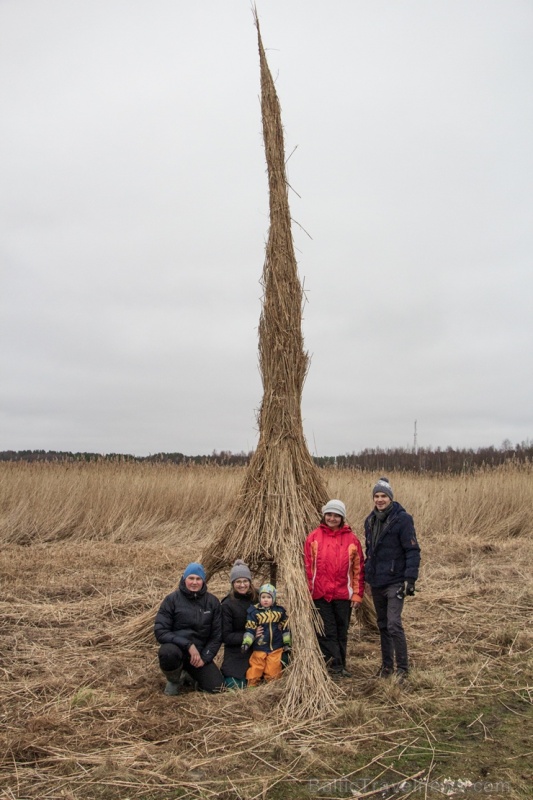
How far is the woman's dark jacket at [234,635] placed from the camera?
452cm

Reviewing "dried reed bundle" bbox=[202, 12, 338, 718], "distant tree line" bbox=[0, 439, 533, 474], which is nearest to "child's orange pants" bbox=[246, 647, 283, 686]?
"dried reed bundle" bbox=[202, 12, 338, 718]

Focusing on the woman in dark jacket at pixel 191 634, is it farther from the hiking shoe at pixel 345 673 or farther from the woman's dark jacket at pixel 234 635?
the hiking shoe at pixel 345 673

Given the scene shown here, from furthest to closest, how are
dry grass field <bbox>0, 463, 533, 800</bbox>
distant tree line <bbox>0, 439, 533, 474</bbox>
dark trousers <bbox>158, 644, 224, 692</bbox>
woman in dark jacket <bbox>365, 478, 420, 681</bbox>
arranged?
1. distant tree line <bbox>0, 439, 533, 474</bbox>
2. woman in dark jacket <bbox>365, 478, 420, 681</bbox>
3. dark trousers <bbox>158, 644, 224, 692</bbox>
4. dry grass field <bbox>0, 463, 533, 800</bbox>

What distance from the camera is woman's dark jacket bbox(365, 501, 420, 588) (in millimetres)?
4617

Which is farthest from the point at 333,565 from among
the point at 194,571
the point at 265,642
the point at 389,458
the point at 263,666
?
the point at 389,458

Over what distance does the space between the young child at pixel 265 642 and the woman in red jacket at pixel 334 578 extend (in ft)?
0.98

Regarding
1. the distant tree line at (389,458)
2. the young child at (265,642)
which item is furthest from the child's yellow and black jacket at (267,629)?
the distant tree line at (389,458)

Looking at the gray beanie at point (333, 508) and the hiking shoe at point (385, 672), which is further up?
the gray beanie at point (333, 508)

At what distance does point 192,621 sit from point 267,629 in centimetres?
49

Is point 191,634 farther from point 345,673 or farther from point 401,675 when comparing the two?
point 401,675

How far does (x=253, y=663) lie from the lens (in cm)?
452

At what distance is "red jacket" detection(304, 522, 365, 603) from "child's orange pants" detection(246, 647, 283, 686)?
0.49 metres

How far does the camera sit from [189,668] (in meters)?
4.48

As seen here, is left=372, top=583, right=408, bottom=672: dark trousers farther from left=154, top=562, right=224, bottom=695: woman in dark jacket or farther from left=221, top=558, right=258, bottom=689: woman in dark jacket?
left=154, top=562, right=224, bottom=695: woman in dark jacket
